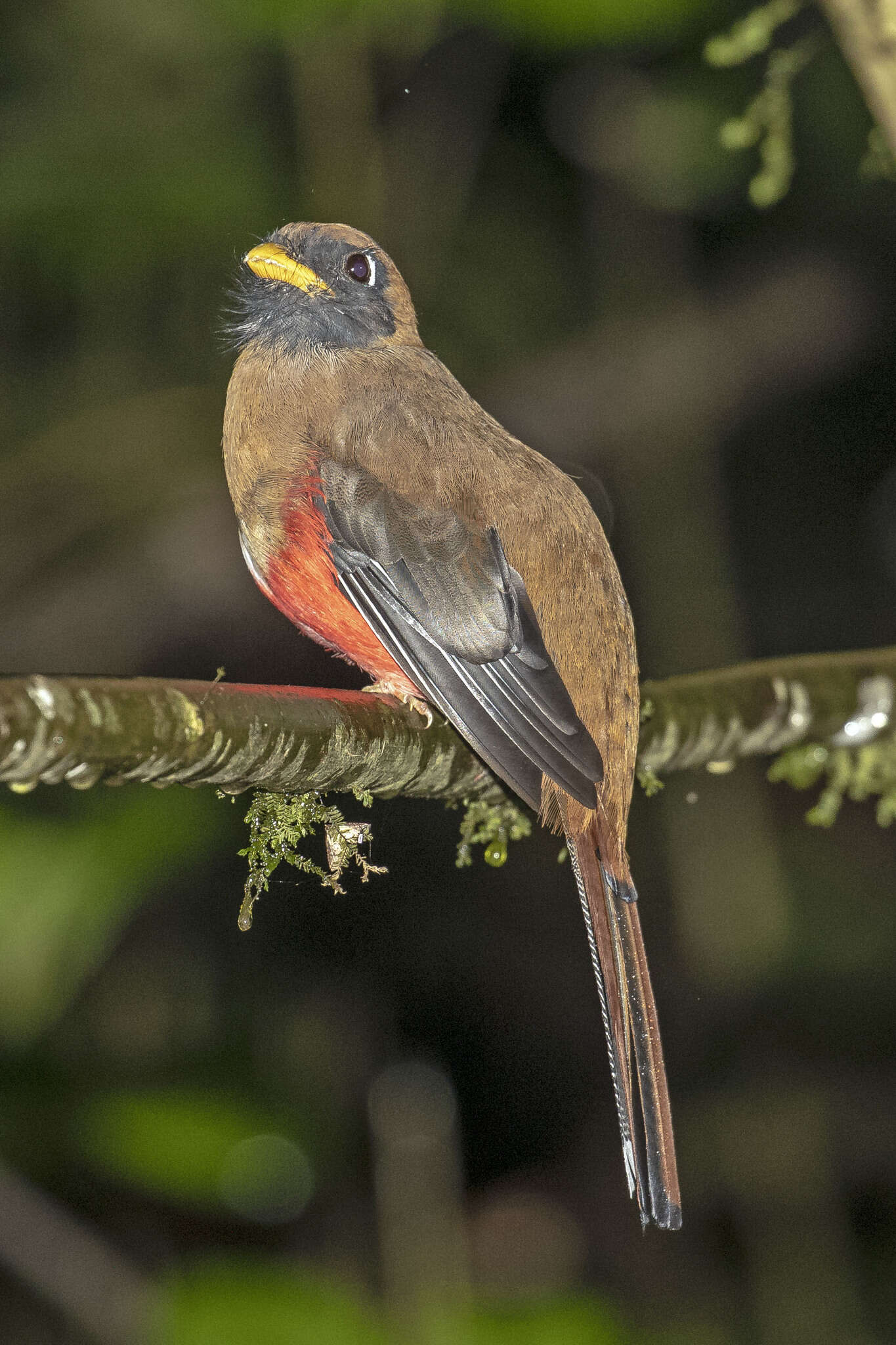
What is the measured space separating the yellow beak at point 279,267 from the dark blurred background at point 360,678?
1.24 metres

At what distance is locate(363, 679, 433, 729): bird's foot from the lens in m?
2.42

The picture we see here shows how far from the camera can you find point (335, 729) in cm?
199

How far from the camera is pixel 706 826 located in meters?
5.57

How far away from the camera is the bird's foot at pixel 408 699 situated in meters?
2.42

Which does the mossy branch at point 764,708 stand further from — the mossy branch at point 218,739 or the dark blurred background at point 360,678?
the dark blurred background at point 360,678

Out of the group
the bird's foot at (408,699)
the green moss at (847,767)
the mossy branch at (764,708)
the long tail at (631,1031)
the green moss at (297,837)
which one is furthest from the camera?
the green moss at (847,767)

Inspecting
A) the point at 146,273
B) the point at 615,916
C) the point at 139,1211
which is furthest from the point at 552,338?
the point at 615,916

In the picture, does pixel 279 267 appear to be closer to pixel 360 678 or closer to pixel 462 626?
pixel 462 626

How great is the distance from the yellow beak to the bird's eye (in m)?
0.06

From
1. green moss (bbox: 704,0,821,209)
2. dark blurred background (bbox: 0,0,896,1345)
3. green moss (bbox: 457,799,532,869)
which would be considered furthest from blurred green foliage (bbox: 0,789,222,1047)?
green moss (bbox: 704,0,821,209)

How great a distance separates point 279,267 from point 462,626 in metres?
0.77

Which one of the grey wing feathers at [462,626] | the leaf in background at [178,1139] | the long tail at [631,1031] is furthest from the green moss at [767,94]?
the leaf in background at [178,1139]

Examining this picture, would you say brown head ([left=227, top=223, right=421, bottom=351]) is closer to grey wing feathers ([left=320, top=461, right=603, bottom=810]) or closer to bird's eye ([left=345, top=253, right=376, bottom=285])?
bird's eye ([left=345, top=253, right=376, bottom=285])

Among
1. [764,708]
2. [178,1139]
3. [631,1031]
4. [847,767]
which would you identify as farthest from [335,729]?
[178,1139]
